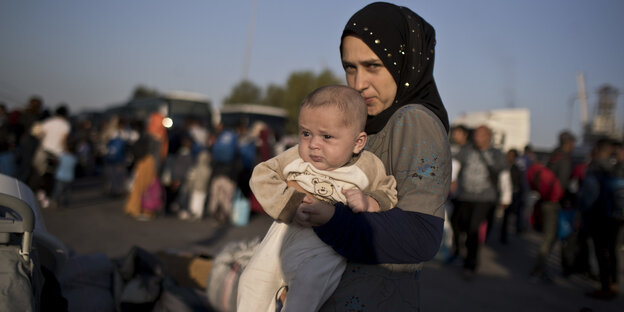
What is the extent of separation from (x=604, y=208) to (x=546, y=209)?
3.64 feet

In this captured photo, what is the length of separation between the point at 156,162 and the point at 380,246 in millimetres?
9006

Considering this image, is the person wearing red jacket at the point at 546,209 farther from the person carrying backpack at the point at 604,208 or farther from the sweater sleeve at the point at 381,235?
the sweater sleeve at the point at 381,235

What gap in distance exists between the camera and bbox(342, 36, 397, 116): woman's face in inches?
74.3

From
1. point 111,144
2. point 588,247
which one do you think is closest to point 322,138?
point 588,247

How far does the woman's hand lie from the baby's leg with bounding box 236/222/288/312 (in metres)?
0.17

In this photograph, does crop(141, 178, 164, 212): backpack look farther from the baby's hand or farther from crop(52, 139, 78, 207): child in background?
the baby's hand

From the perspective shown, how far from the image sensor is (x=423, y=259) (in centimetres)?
165

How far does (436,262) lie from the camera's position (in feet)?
25.8

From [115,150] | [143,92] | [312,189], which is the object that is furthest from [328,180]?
[143,92]

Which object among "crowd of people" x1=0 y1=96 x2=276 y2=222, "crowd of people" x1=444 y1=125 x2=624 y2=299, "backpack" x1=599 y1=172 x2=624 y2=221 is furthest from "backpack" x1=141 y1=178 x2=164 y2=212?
"backpack" x1=599 y1=172 x2=624 y2=221

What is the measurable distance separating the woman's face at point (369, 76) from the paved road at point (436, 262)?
3880 mm

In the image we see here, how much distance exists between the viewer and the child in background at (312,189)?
1621mm

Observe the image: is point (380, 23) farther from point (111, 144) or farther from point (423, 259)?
point (111, 144)

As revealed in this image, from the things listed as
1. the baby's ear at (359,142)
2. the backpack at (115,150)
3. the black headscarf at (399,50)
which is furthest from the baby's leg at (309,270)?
the backpack at (115,150)
